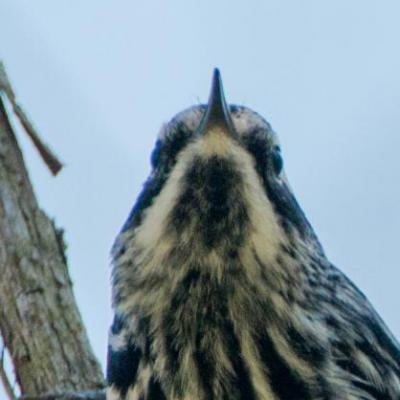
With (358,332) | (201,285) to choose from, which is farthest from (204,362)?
(358,332)

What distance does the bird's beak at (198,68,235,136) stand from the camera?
6.16 m

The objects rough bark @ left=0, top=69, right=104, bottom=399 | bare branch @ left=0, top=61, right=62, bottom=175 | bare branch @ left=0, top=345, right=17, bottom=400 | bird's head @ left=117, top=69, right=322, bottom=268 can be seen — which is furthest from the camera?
bare branch @ left=0, top=61, right=62, bottom=175

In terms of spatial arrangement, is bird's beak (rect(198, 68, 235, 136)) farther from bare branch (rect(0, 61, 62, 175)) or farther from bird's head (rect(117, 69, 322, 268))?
bare branch (rect(0, 61, 62, 175))

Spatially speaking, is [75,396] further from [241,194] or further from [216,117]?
[216,117]

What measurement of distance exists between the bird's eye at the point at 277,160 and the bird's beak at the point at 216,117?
25 centimetres

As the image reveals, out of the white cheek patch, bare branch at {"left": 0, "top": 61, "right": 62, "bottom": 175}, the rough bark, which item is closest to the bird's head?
the white cheek patch

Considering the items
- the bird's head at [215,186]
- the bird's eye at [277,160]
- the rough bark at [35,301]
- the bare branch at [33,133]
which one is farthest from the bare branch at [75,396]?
the bare branch at [33,133]

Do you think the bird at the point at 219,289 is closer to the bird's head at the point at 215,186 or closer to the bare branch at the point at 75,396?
the bird's head at the point at 215,186

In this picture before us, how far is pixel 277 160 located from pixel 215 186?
0.43 metres

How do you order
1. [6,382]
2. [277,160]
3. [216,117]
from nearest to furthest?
1. [216,117]
2. [277,160]
3. [6,382]

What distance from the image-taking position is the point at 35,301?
673 centimetres

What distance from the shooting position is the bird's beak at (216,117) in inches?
242

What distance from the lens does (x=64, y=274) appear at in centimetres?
690

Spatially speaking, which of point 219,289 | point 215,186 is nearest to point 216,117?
point 215,186
